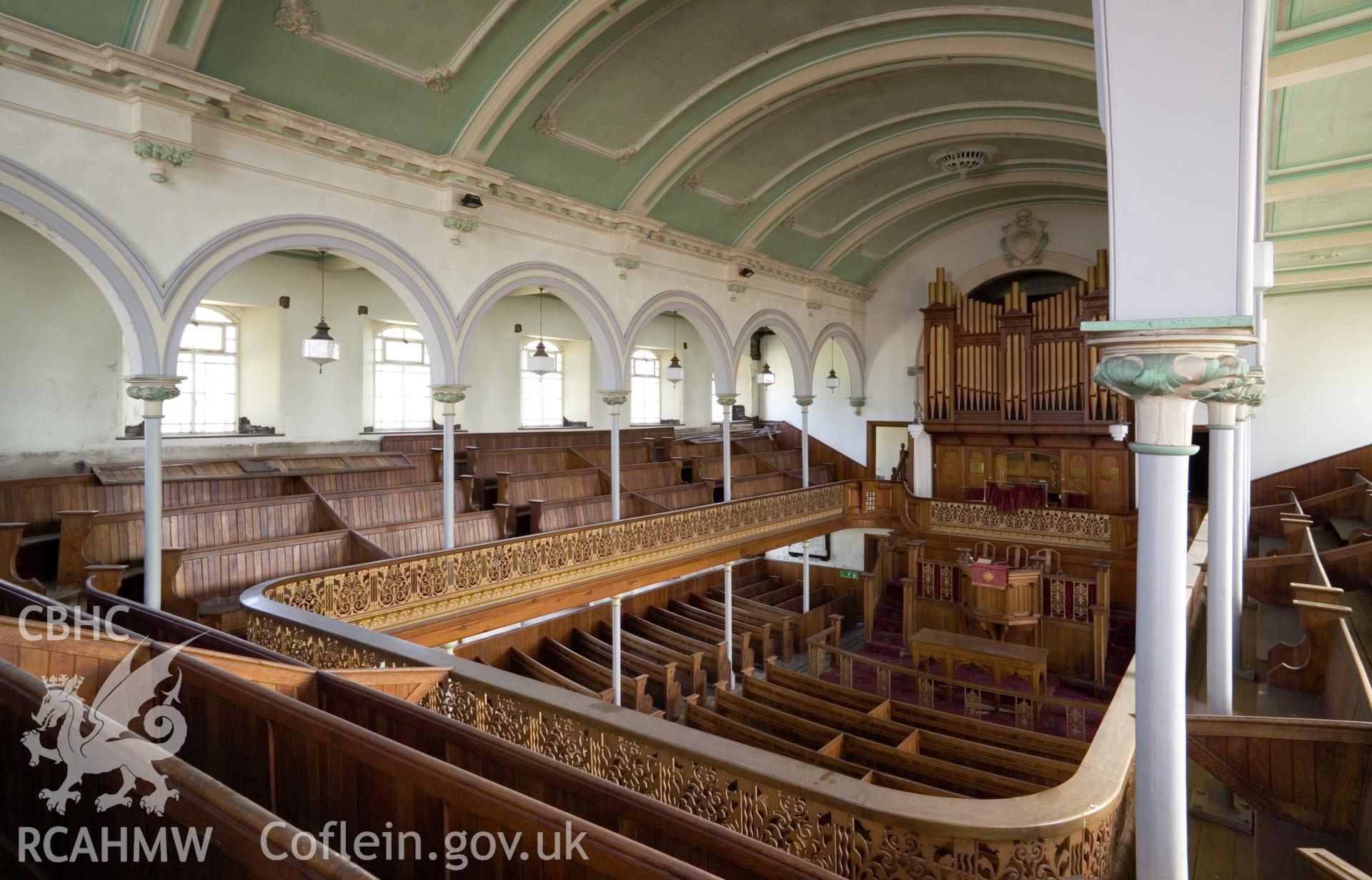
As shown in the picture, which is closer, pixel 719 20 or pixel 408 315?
pixel 719 20

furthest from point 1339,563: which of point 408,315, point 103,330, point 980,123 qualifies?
point 103,330

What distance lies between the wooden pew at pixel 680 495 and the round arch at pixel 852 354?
Answer: 200 inches

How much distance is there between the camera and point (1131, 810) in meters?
3.53

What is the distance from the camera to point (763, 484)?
15.3 meters

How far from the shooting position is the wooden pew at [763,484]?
14.6 metres

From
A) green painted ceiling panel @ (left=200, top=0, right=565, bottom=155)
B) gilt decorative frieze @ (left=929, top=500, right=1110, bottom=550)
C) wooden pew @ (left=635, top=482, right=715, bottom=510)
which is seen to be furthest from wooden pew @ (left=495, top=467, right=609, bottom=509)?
gilt decorative frieze @ (left=929, top=500, right=1110, bottom=550)

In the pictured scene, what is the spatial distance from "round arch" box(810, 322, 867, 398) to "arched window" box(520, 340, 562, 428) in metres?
5.75

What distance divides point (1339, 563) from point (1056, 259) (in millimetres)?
9696

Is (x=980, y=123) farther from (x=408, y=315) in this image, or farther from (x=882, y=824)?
(x=882, y=824)

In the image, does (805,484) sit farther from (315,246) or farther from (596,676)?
(315,246)

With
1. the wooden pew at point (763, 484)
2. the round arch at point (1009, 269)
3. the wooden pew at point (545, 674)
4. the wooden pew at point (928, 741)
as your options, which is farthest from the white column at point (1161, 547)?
the round arch at point (1009, 269)

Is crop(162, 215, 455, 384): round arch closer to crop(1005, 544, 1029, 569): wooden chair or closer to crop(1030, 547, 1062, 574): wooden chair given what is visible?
crop(1005, 544, 1029, 569): wooden chair

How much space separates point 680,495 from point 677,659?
312 centimetres

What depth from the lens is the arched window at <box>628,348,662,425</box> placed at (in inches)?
705
